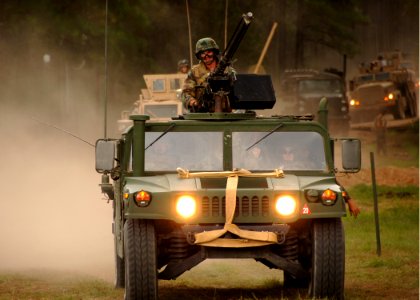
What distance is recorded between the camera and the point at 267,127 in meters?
14.0

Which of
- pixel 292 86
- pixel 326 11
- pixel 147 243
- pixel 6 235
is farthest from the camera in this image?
pixel 326 11

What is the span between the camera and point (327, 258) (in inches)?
510

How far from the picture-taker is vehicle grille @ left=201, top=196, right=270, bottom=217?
507 inches

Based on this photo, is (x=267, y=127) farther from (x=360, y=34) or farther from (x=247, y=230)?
(x=360, y=34)

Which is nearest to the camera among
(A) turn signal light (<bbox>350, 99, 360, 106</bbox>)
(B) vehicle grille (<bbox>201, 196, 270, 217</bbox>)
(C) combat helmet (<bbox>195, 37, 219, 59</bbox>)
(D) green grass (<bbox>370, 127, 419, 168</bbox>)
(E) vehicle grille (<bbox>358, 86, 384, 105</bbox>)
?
(B) vehicle grille (<bbox>201, 196, 270, 217</bbox>)

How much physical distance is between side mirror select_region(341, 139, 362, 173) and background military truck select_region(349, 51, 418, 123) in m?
32.2

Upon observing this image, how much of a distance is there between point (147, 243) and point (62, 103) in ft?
126

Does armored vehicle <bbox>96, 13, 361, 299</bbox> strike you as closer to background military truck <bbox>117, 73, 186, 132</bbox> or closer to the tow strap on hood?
the tow strap on hood

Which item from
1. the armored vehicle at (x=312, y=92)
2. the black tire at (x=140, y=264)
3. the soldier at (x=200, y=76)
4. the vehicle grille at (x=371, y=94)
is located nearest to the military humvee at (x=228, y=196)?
the black tire at (x=140, y=264)

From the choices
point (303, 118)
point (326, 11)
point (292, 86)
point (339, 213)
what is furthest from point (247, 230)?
point (326, 11)

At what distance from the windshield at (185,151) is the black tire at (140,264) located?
45.0 inches

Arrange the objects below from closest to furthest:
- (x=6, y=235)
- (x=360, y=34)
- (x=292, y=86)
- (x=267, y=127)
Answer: (x=267, y=127)
(x=6, y=235)
(x=292, y=86)
(x=360, y=34)

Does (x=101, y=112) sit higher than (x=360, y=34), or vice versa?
(x=360, y=34)

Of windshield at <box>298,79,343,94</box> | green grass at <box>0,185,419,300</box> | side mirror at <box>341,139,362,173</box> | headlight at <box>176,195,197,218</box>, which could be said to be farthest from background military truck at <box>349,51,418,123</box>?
headlight at <box>176,195,197,218</box>
